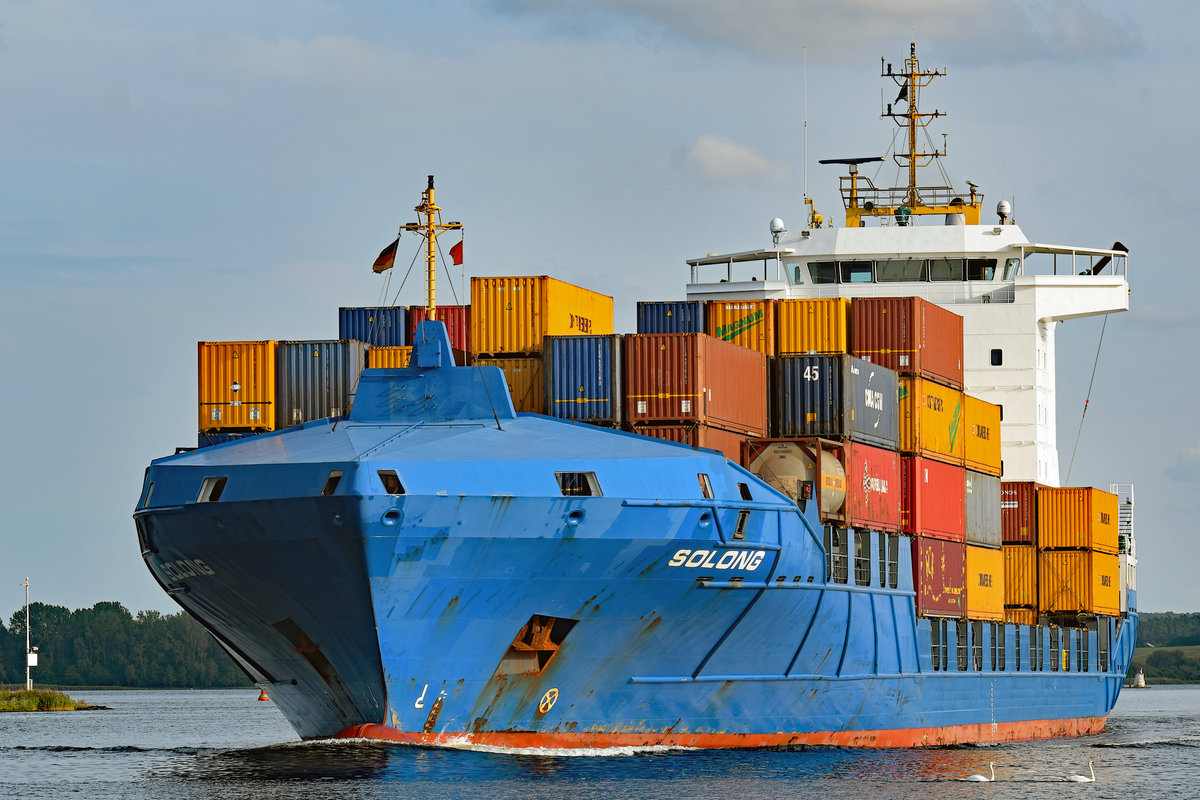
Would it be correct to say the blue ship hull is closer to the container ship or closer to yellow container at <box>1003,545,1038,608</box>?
the container ship

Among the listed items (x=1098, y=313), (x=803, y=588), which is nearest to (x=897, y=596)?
(x=803, y=588)

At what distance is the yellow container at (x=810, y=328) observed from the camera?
117 feet

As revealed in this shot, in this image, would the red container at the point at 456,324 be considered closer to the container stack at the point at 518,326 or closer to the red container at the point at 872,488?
the container stack at the point at 518,326

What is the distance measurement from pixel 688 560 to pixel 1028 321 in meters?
22.2

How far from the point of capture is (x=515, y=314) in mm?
32281

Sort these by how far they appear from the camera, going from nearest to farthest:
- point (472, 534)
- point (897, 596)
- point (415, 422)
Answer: point (472, 534) < point (415, 422) < point (897, 596)

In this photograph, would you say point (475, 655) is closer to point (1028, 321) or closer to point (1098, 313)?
point (1028, 321)

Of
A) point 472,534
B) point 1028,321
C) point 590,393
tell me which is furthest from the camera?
point 1028,321

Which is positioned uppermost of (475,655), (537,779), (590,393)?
(590,393)

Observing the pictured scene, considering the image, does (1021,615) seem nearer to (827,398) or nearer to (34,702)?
(827,398)

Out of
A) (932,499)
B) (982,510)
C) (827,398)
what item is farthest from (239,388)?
(982,510)

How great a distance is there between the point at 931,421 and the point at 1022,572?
9.70 m

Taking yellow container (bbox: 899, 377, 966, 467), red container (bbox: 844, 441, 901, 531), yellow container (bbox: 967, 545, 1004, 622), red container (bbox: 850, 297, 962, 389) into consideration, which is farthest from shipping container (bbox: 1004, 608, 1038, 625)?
red container (bbox: 844, 441, 901, 531)

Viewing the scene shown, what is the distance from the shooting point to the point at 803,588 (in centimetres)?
3033
